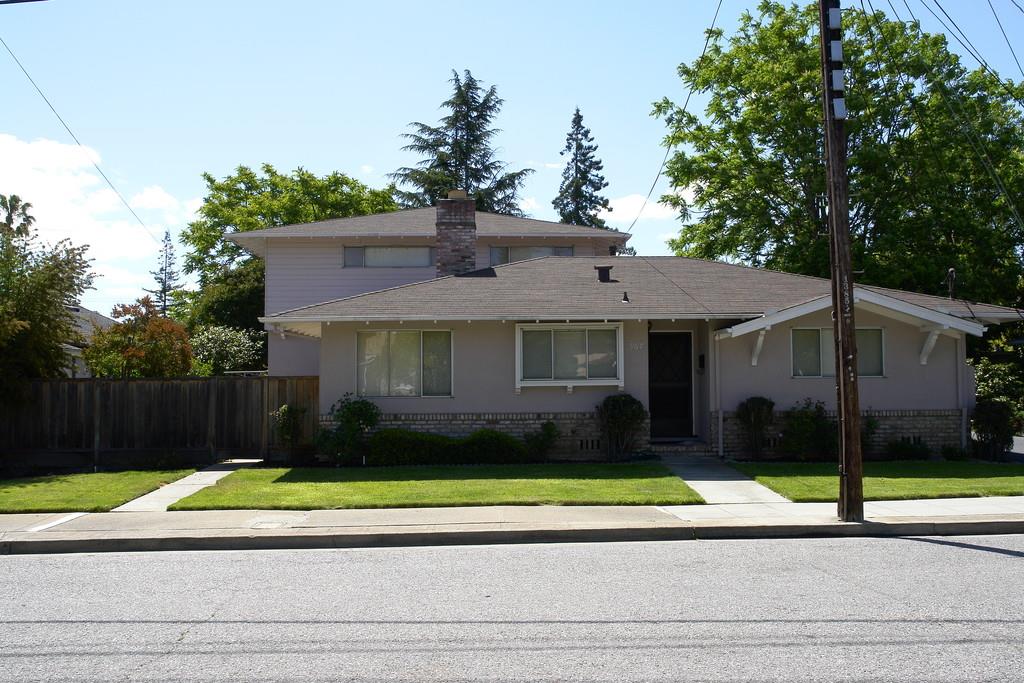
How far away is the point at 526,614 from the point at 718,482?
8203mm

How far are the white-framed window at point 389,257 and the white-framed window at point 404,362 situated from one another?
8092mm

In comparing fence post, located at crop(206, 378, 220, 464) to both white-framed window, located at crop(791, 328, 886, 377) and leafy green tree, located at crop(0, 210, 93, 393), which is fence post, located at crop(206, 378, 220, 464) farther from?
white-framed window, located at crop(791, 328, 886, 377)

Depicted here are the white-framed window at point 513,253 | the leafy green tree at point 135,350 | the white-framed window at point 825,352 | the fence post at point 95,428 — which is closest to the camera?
the white-framed window at point 825,352

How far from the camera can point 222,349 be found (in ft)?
110

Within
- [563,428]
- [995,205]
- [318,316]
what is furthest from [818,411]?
[995,205]

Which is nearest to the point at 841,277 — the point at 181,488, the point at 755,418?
the point at 755,418

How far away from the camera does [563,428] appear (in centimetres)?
1755

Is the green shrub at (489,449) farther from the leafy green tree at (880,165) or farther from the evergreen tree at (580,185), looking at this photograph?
the evergreen tree at (580,185)

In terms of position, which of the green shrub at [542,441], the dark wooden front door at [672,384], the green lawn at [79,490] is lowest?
the green lawn at [79,490]

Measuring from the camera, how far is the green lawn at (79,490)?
12.5 meters

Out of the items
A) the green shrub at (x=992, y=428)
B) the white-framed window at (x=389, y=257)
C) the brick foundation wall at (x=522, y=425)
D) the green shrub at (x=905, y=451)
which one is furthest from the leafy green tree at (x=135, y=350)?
the green shrub at (x=992, y=428)

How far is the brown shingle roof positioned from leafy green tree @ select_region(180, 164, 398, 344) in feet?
73.8

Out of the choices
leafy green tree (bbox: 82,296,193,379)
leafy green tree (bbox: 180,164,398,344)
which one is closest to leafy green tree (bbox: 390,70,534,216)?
leafy green tree (bbox: 180,164,398,344)

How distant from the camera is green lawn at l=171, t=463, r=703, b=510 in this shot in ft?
40.9
